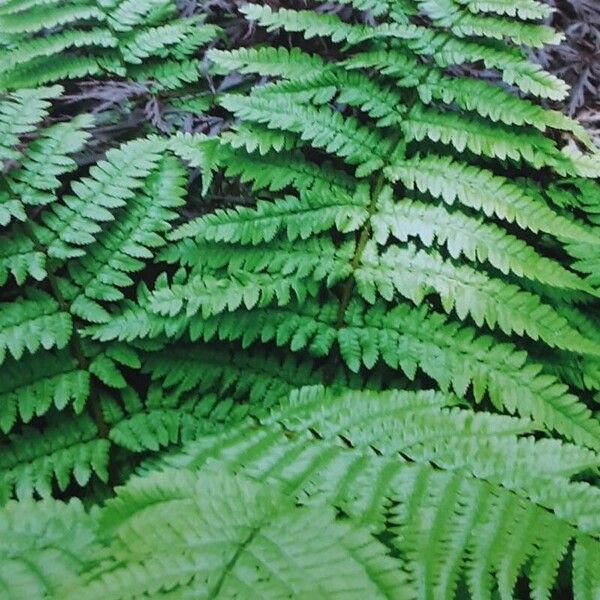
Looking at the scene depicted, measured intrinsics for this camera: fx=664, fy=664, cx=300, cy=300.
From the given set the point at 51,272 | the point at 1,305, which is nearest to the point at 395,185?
the point at 51,272

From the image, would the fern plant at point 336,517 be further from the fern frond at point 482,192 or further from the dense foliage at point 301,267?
the fern frond at point 482,192

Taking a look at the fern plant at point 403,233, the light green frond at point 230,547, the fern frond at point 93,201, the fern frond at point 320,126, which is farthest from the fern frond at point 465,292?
the light green frond at point 230,547

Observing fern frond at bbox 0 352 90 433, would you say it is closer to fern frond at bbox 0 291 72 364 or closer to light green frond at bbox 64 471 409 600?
fern frond at bbox 0 291 72 364

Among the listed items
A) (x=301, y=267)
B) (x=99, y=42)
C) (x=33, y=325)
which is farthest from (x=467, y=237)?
(x=99, y=42)

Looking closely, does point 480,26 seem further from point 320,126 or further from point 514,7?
point 320,126

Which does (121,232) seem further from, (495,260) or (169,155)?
(495,260)

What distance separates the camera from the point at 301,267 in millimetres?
1934

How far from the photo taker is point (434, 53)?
6.93ft

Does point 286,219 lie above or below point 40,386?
above

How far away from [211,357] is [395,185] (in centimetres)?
84

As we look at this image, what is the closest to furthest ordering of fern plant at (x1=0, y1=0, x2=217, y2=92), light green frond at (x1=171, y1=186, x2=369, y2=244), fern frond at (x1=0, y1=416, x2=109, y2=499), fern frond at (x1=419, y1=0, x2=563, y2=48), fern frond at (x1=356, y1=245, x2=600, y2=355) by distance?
1. fern frond at (x1=0, y1=416, x2=109, y2=499)
2. fern frond at (x1=356, y1=245, x2=600, y2=355)
3. light green frond at (x1=171, y1=186, x2=369, y2=244)
4. fern frond at (x1=419, y1=0, x2=563, y2=48)
5. fern plant at (x1=0, y1=0, x2=217, y2=92)

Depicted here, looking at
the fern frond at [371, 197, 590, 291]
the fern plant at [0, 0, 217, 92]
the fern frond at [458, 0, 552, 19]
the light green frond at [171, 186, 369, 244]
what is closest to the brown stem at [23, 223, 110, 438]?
the light green frond at [171, 186, 369, 244]

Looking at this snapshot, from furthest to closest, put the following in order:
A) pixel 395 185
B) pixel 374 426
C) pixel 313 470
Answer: pixel 395 185, pixel 374 426, pixel 313 470

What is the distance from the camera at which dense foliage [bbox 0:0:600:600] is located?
154 cm
